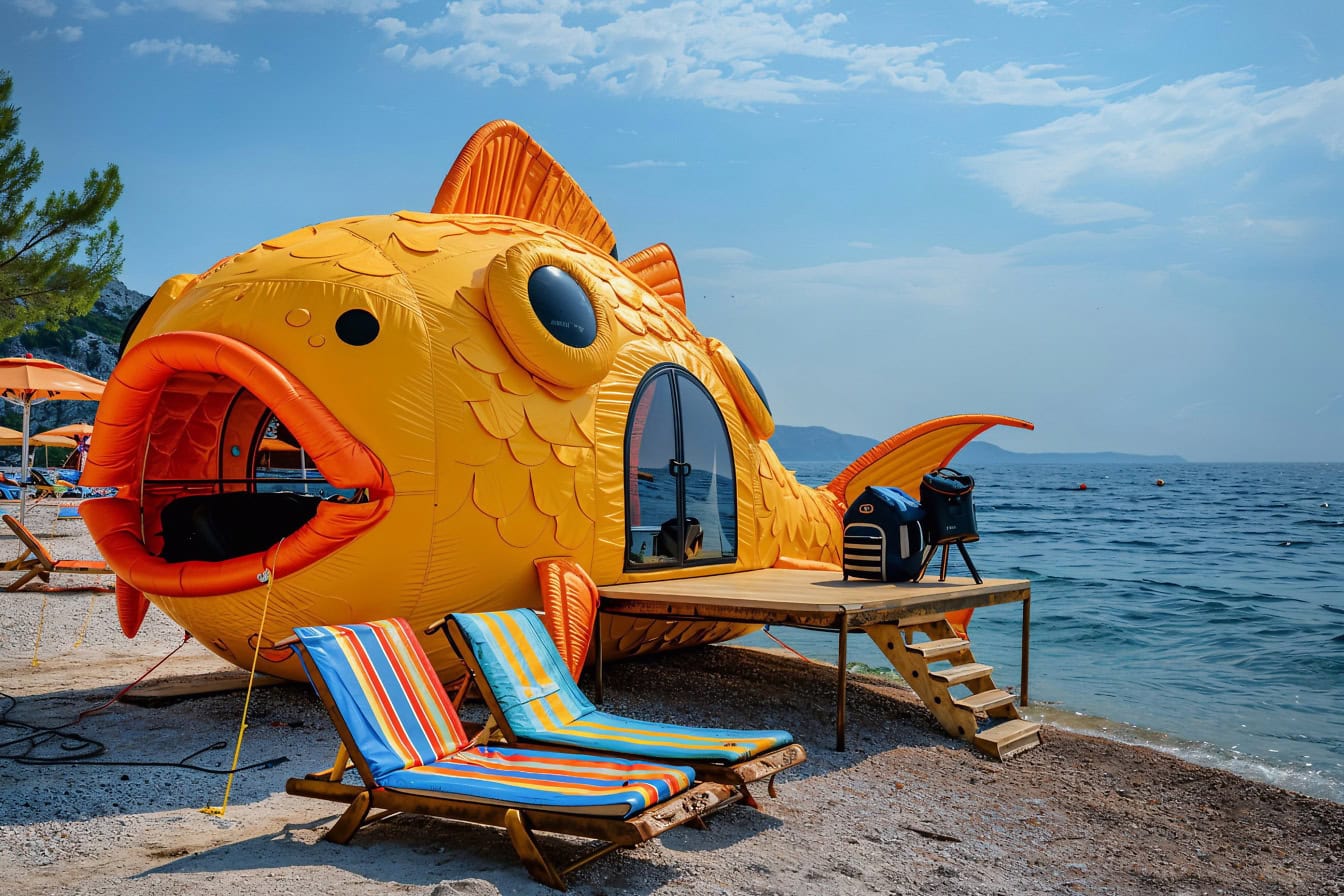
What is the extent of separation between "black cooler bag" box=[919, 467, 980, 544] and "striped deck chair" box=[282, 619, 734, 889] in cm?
387

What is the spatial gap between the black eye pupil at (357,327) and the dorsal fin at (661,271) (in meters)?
3.32

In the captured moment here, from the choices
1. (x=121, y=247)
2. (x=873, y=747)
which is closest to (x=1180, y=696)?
(x=873, y=747)

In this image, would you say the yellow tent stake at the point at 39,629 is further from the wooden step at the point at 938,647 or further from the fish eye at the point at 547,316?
the wooden step at the point at 938,647

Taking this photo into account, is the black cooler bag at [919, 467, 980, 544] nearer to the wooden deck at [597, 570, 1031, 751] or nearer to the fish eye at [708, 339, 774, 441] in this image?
the wooden deck at [597, 570, 1031, 751]

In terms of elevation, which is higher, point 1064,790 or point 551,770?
point 551,770

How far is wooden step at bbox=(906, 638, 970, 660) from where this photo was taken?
7.11 m

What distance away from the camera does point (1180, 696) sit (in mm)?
11281

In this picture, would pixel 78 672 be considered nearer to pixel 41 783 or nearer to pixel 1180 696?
pixel 41 783

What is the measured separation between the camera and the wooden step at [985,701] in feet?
23.7

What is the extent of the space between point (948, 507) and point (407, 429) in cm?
401

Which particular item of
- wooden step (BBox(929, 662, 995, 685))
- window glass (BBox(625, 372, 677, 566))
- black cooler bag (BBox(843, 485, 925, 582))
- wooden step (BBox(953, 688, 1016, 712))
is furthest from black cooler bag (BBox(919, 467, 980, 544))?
window glass (BBox(625, 372, 677, 566))

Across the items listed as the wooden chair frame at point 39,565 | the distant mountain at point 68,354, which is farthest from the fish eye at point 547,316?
the distant mountain at point 68,354

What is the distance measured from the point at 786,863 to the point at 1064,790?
279cm

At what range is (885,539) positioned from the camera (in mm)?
7918
